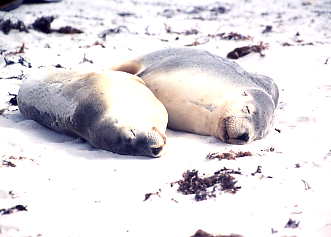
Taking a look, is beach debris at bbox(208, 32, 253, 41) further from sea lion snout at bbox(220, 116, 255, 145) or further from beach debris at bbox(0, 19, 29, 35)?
sea lion snout at bbox(220, 116, 255, 145)

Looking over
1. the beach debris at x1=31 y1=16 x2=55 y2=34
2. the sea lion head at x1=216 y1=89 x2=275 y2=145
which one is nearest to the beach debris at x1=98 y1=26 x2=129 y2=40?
the beach debris at x1=31 y1=16 x2=55 y2=34

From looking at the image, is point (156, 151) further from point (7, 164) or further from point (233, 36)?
point (233, 36)

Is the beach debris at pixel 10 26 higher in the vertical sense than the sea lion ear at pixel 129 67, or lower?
lower

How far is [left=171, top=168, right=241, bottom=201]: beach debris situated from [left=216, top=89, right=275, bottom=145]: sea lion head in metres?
0.65

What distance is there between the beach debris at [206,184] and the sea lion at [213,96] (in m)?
0.72

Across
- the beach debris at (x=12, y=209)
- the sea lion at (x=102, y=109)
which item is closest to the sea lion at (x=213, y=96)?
the sea lion at (x=102, y=109)

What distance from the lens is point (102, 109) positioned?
367cm

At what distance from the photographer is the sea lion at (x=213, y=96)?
3.81m

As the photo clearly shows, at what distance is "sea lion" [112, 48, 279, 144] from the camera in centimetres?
381

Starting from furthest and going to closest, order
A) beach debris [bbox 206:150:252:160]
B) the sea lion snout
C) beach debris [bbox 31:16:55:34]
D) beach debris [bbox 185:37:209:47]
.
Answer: beach debris [bbox 31:16:55:34], beach debris [bbox 185:37:209:47], the sea lion snout, beach debris [bbox 206:150:252:160]

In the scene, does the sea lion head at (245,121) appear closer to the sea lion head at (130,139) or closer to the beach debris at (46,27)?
the sea lion head at (130,139)

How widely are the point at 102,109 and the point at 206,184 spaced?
3.34 ft

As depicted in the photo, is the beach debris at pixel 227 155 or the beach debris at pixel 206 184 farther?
the beach debris at pixel 227 155

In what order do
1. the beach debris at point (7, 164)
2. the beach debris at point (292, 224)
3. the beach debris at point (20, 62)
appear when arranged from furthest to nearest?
the beach debris at point (20, 62)
the beach debris at point (7, 164)
the beach debris at point (292, 224)
